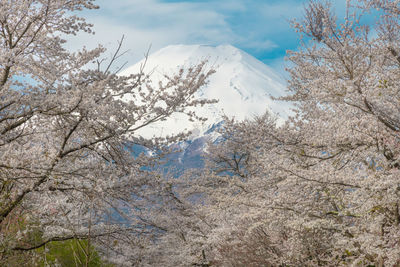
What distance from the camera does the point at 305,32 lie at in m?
6.67

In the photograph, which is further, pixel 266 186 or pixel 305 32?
pixel 266 186

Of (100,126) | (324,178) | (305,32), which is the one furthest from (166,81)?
(324,178)

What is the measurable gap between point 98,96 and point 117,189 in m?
1.52

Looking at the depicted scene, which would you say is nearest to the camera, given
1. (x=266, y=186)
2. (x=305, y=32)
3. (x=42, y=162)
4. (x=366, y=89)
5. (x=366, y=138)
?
(x=42, y=162)

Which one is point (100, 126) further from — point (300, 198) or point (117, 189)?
point (300, 198)

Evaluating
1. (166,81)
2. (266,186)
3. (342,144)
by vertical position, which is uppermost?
(166,81)

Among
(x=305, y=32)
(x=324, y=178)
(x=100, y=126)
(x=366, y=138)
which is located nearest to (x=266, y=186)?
(x=324, y=178)

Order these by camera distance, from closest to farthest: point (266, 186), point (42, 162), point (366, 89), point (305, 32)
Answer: point (42, 162) → point (366, 89) → point (305, 32) → point (266, 186)

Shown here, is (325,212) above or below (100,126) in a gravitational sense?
below

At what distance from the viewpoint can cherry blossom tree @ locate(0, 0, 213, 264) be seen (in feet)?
15.2

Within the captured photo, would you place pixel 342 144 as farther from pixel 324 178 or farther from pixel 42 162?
pixel 42 162

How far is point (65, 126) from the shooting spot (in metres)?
5.31

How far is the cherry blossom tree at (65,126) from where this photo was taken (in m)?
4.63

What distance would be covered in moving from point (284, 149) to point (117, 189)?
3.13 m
